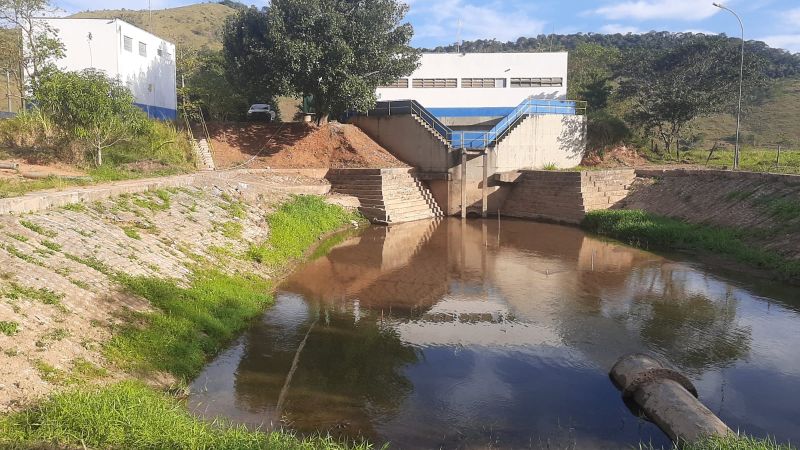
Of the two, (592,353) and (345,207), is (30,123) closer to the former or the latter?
(345,207)

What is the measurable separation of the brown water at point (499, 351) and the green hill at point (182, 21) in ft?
225

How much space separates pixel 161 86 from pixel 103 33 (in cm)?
477

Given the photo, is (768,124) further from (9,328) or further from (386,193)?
(9,328)

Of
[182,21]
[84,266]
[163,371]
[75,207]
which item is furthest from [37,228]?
[182,21]

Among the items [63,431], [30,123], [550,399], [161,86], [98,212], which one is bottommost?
[550,399]

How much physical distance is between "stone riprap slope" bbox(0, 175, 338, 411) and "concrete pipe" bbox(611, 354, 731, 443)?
25.0ft

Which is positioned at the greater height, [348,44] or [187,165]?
[348,44]

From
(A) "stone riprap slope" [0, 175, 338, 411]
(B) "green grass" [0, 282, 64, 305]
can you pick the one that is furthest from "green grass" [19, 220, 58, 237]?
(B) "green grass" [0, 282, 64, 305]

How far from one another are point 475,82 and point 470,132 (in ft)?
32.7

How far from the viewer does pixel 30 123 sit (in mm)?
20609

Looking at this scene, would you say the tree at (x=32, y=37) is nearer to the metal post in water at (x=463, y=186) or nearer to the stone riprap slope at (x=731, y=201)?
the metal post in water at (x=463, y=186)

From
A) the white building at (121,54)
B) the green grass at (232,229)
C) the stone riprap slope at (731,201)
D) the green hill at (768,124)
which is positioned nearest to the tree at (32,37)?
the white building at (121,54)

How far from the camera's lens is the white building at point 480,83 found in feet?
125

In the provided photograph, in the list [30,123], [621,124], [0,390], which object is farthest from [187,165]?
[621,124]
